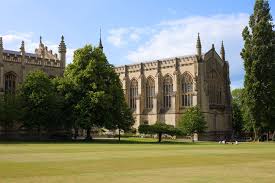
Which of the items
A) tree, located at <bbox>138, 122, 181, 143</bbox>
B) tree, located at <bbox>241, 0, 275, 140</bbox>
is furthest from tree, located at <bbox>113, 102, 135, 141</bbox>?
tree, located at <bbox>241, 0, 275, 140</bbox>

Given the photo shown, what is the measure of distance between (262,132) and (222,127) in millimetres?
18373

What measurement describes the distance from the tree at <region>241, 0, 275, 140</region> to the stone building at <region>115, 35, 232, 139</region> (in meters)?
15.6

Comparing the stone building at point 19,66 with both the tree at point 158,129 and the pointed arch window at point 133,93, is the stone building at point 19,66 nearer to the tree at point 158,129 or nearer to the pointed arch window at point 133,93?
the tree at point 158,129

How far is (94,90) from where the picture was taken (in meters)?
59.4

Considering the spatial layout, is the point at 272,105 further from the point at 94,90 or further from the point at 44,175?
the point at 44,175

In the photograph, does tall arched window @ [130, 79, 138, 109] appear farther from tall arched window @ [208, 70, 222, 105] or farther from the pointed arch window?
tall arched window @ [208, 70, 222, 105]

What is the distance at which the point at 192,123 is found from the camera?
73250 mm

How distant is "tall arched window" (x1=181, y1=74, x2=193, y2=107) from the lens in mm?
85688

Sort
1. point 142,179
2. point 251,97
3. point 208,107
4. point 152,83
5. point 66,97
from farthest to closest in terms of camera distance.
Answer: point 152,83, point 208,107, point 251,97, point 66,97, point 142,179

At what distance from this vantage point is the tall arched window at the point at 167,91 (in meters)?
89.6

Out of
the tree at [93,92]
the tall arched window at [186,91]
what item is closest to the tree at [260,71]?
the tall arched window at [186,91]

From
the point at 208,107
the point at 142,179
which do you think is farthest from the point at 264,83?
the point at 142,179

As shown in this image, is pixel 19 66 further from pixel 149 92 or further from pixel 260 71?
pixel 260 71

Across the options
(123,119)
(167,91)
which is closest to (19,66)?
(123,119)
